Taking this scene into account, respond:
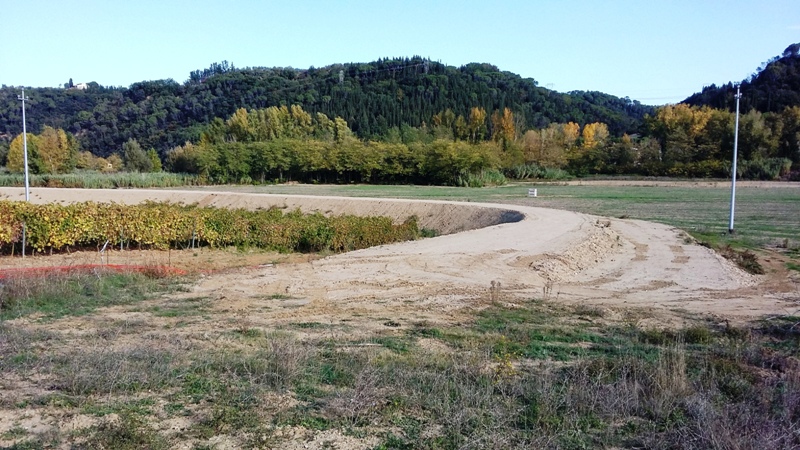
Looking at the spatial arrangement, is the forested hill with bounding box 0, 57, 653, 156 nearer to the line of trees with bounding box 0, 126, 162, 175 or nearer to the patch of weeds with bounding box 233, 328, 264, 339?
the line of trees with bounding box 0, 126, 162, 175

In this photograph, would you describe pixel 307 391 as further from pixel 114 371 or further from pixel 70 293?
pixel 70 293

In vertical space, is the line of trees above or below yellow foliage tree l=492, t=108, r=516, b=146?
below

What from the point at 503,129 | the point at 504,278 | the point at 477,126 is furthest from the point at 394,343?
the point at 477,126

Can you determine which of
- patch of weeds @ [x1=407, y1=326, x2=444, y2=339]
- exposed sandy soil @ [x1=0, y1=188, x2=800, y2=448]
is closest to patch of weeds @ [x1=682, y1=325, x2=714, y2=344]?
exposed sandy soil @ [x1=0, y1=188, x2=800, y2=448]

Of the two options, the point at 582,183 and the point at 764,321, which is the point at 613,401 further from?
the point at 582,183

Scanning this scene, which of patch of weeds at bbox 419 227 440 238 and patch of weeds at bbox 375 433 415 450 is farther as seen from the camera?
patch of weeds at bbox 419 227 440 238

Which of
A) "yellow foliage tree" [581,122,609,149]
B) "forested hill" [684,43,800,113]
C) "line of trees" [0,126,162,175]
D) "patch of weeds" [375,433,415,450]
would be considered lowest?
"patch of weeds" [375,433,415,450]

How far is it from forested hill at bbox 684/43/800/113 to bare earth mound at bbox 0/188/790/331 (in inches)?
3845

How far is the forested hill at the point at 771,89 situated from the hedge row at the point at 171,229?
3961 inches

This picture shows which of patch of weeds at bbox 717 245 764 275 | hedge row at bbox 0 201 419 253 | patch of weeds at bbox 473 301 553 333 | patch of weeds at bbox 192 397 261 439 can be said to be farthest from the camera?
hedge row at bbox 0 201 419 253

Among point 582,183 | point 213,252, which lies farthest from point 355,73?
point 213,252

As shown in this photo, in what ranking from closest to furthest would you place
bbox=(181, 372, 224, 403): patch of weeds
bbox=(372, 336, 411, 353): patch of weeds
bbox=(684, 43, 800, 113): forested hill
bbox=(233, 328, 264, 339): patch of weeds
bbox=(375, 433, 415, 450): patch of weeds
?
1. bbox=(375, 433, 415, 450): patch of weeds
2. bbox=(181, 372, 224, 403): patch of weeds
3. bbox=(372, 336, 411, 353): patch of weeds
4. bbox=(233, 328, 264, 339): patch of weeds
5. bbox=(684, 43, 800, 113): forested hill

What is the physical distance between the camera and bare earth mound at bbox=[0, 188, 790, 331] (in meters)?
12.7

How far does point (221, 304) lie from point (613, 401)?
27.3 feet
